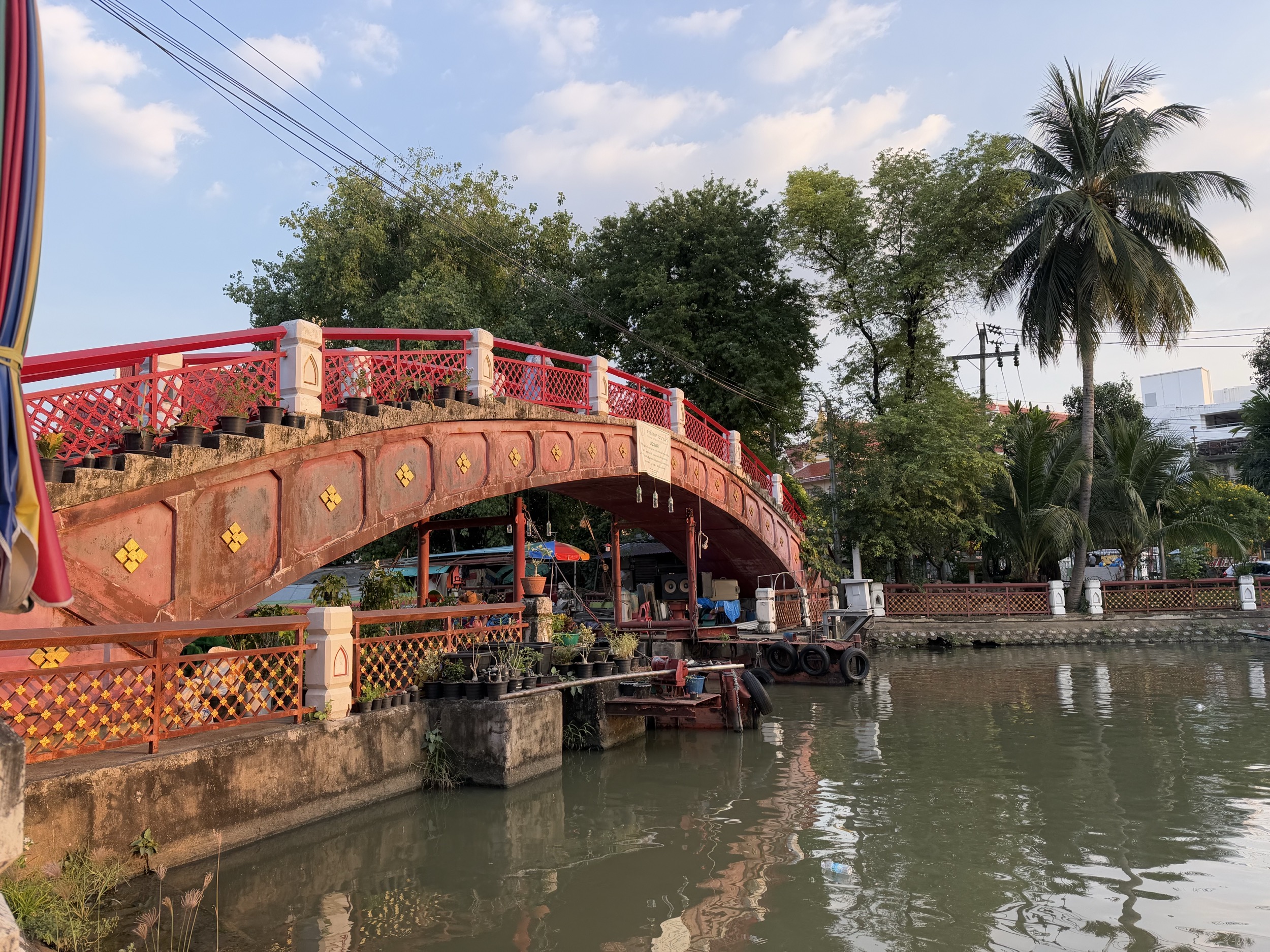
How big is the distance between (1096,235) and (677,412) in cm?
1383

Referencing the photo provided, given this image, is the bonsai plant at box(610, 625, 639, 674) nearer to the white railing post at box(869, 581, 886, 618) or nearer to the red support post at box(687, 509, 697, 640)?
the red support post at box(687, 509, 697, 640)

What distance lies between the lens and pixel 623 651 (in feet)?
39.4

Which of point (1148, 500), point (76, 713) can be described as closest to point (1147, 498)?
point (1148, 500)

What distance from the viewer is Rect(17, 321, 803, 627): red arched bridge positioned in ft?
24.9

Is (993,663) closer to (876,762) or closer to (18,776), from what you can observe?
(876,762)

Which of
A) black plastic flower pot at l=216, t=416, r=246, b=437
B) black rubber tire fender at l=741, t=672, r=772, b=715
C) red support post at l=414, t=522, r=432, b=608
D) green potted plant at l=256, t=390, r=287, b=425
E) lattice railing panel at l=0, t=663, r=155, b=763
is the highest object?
green potted plant at l=256, t=390, r=287, b=425

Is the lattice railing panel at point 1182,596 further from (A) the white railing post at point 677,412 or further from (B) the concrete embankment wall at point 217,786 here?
(B) the concrete embankment wall at point 217,786

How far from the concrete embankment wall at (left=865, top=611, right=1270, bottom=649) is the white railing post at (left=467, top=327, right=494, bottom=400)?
15126 mm

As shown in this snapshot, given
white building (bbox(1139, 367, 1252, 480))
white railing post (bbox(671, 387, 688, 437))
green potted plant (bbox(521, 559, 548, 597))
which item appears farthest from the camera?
white building (bbox(1139, 367, 1252, 480))

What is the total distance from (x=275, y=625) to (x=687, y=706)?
5652mm

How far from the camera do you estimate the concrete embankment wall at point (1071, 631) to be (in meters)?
23.6

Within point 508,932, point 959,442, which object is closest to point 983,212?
point 959,442

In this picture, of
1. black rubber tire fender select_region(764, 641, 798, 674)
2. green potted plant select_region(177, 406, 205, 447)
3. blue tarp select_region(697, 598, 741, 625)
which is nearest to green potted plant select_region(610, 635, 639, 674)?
black rubber tire fender select_region(764, 641, 798, 674)

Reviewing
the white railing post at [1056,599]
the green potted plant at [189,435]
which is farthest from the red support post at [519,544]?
the white railing post at [1056,599]
